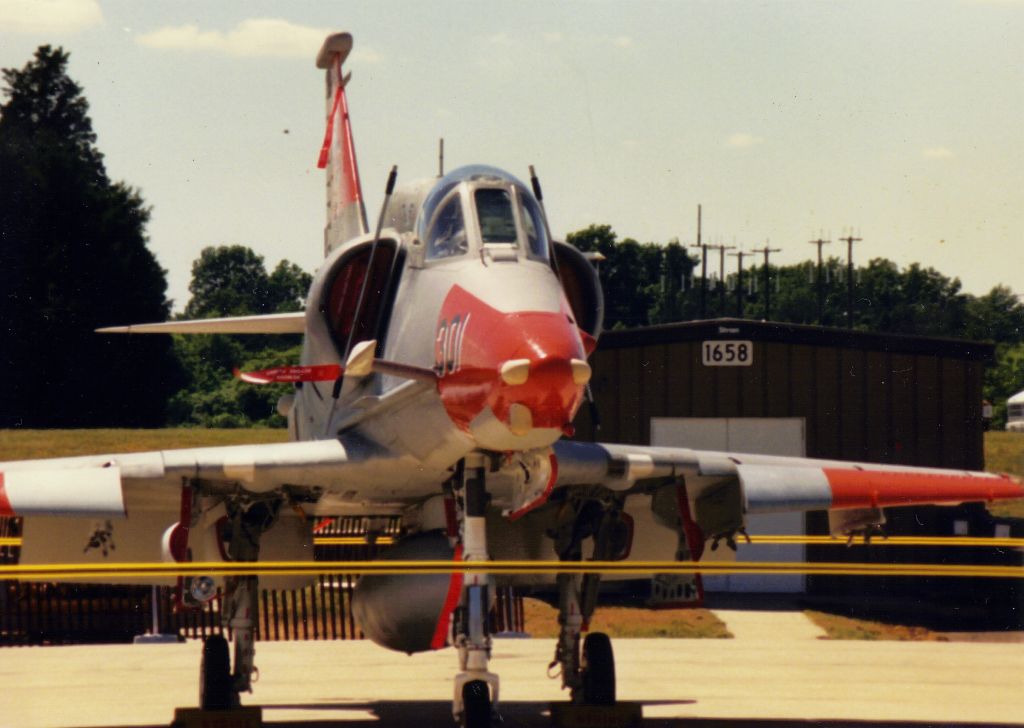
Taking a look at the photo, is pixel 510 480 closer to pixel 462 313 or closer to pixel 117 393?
pixel 462 313

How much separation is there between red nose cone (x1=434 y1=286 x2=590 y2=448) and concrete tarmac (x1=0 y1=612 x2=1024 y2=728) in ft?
14.9

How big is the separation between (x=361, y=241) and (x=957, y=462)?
1557 cm

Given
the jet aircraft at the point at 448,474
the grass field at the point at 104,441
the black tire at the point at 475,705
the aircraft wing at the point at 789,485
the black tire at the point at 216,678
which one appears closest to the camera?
the jet aircraft at the point at 448,474

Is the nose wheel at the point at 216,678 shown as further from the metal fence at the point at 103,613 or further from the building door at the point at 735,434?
the building door at the point at 735,434

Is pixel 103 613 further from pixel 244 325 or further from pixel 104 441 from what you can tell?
pixel 104 441

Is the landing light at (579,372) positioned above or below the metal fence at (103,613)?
above

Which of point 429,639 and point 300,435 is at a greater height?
point 300,435

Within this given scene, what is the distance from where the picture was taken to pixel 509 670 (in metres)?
17.2

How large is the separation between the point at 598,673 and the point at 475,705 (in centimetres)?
254

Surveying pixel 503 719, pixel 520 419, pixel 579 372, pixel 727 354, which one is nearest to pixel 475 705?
pixel 520 419

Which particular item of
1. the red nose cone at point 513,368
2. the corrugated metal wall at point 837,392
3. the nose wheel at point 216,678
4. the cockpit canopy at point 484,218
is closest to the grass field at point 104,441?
the corrugated metal wall at point 837,392

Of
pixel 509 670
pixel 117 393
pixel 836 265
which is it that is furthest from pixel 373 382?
pixel 836 265

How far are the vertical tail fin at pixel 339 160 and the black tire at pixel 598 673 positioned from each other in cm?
454

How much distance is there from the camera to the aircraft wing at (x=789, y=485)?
11.9 metres
